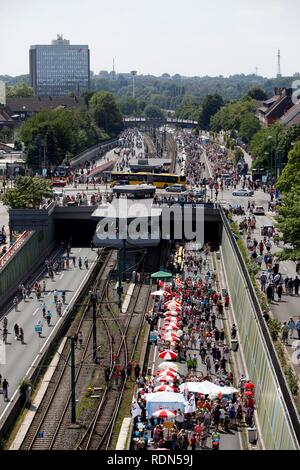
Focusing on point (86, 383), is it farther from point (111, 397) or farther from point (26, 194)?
point (26, 194)

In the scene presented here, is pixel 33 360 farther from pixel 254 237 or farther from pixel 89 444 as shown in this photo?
pixel 254 237

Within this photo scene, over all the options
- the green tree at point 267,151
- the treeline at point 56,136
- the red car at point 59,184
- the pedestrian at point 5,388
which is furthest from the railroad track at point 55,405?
the treeline at point 56,136

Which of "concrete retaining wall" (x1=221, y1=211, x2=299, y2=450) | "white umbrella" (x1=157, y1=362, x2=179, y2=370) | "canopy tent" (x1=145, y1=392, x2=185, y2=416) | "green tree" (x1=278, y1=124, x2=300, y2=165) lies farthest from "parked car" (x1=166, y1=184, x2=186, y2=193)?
"canopy tent" (x1=145, y1=392, x2=185, y2=416)

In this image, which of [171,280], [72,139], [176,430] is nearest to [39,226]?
[171,280]

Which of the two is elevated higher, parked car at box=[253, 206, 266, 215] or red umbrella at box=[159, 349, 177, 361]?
parked car at box=[253, 206, 266, 215]

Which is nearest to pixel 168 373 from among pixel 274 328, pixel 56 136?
pixel 274 328

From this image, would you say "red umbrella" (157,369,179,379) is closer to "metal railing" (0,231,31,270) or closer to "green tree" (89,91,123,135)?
"metal railing" (0,231,31,270)
